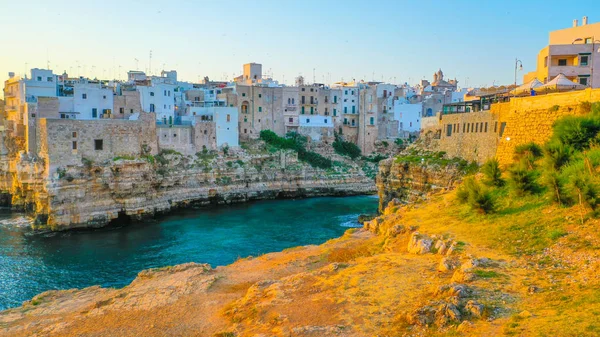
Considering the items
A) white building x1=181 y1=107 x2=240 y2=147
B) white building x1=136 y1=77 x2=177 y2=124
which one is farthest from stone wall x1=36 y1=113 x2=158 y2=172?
white building x1=181 y1=107 x2=240 y2=147

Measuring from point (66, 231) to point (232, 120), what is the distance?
2171cm

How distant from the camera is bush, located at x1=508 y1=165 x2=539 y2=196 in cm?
1507

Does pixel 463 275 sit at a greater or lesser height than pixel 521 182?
lesser

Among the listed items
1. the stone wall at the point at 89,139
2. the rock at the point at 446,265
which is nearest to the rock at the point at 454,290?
the rock at the point at 446,265

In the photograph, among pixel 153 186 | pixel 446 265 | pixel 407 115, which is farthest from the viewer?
pixel 407 115

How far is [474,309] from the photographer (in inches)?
336

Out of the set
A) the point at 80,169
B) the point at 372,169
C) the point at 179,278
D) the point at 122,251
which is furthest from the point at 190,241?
the point at 372,169

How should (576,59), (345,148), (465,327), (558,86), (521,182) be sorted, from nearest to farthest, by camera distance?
(465,327), (521,182), (558,86), (576,59), (345,148)

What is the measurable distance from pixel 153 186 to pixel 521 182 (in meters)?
31.6

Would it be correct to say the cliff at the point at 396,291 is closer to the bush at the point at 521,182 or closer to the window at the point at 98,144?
the bush at the point at 521,182

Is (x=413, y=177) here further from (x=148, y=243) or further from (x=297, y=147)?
(x=297, y=147)

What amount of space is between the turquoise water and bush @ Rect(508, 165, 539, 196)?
1539cm

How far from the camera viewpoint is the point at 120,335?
37.1 feet

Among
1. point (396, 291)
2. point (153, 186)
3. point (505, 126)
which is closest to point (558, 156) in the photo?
point (505, 126)
